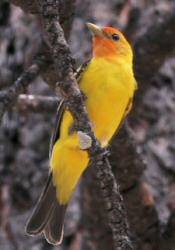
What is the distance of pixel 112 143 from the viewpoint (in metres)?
3.02

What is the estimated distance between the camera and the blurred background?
3.00 meters

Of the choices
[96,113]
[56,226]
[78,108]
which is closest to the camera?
[78,108]

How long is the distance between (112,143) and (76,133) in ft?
0.62

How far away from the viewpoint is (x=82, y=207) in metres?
3.15

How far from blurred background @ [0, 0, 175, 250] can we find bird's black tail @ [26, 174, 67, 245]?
0.47ft

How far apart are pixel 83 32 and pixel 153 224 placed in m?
1.41

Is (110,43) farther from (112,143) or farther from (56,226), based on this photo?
(56,226)

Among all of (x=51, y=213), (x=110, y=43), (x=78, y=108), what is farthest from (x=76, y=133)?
(x=78, y=108)

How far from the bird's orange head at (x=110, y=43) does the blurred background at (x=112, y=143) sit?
83mm

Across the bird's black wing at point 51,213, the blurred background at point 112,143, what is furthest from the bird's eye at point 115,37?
the bird's black wing at point 51,213

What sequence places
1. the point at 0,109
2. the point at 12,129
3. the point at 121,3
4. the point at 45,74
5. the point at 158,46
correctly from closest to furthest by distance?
the point at 0,109 < the point at 45,74 < the point at 158,46 < the point at 12,129 < the point at 121,3

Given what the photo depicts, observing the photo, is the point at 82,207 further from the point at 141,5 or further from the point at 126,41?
the point at 141,5

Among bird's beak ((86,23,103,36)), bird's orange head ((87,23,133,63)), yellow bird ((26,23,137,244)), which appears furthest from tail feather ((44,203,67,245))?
bird's beak ((86,23,103,36))

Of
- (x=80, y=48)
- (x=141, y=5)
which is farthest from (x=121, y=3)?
(x=80, y=48)
